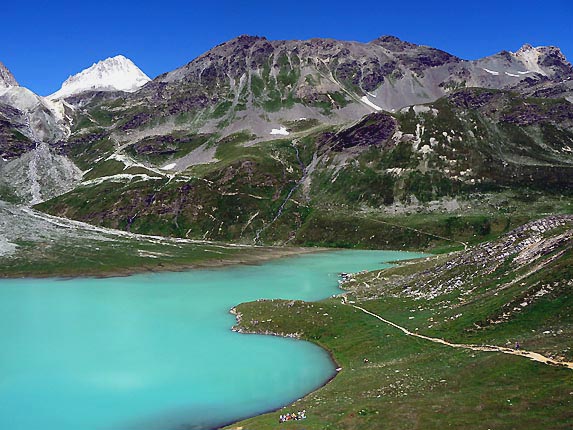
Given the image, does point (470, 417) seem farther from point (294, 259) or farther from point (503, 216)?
point (503, 216)

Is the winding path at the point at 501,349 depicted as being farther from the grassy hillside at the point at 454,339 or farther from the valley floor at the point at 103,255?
the valley floor at the point at 103,255

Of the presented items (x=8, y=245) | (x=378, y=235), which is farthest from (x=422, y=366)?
(x=8, y=245)

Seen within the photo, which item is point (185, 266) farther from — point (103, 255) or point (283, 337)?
point (283, 337)

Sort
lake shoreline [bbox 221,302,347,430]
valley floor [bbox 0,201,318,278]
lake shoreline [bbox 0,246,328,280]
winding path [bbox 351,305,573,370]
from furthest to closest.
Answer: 1. valley floor [bbox 0,201,318,278]
2. lake shoreline [bbox 0,246,328,280]
3. lake shoreline [bbox 221,302,347,430]
4. winding path [bbox 351,305,573,370]

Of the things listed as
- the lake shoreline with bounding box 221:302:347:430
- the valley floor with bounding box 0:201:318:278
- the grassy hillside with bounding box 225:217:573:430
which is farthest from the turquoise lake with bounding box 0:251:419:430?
the valley floor with bounding box 0:201:318:278

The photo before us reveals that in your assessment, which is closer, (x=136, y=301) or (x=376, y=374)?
(x=376, y=374)

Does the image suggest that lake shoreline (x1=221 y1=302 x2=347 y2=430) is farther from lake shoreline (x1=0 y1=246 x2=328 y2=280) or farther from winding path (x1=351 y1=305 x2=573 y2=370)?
lake shoreline (x1=0 y1=246 x2=328 y2=280)

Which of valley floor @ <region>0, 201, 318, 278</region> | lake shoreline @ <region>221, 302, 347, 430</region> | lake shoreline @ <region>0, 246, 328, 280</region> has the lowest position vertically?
lake shoreline @ <region>221, 302, 347, 430</region>

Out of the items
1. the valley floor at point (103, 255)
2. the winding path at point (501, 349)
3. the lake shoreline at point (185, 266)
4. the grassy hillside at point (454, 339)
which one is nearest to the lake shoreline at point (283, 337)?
the grassy hillside at point (454, 339)

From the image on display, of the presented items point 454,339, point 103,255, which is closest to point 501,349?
point 454,339
